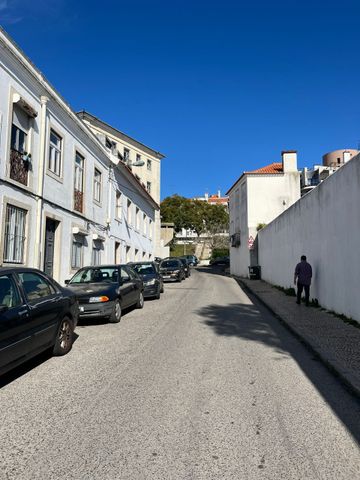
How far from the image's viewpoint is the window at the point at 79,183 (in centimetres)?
1602

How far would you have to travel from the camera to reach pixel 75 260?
1608cm

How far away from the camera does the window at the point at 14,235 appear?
10.8 meters

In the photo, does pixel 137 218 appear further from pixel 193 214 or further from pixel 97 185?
pixel 193 214

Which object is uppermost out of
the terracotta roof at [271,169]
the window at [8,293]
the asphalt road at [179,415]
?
the terracotta roof at [271,169]

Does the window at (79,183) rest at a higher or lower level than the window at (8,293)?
higher

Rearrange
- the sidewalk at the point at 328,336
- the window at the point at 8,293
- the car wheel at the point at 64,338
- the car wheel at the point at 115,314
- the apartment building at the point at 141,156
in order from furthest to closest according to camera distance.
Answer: the apartment building at the point at 141,156
the car wheel at the point at 115,314
the car wheel at the point at 64,338
the sidewalk at the point at 328,336
the window at the point at 8,293

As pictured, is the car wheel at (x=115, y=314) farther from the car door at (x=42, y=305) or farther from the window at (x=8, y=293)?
the window at (x=8, y=293)

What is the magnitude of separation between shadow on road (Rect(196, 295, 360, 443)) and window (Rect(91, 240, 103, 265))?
7.36 meters

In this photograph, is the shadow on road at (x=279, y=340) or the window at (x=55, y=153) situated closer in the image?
the shadow on road at (x=279, y=340)

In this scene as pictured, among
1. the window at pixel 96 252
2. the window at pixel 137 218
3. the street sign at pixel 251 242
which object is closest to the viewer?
the window at pixel 96 252

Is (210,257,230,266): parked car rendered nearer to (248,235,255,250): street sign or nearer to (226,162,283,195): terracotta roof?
(226,162,283,195): terracotta roof

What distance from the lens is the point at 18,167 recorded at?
37.1 ft

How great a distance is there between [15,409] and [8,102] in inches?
361

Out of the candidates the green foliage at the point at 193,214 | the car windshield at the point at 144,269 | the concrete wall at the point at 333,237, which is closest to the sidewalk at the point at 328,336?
the concrete wall at the point at 333,237
